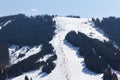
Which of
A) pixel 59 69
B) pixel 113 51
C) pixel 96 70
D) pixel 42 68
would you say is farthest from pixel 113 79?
pixel 113 51

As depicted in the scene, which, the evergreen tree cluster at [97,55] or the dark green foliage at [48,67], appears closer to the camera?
the evergreen tree cluster at [97,55]

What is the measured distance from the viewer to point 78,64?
150m

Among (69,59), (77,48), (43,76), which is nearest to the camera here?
(43,76)

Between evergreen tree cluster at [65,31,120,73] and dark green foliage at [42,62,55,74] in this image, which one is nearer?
evergreen tree cluster at [65,31,120,73]

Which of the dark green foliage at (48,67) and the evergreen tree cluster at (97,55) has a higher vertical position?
the evergreen tree cluster at (97,55)

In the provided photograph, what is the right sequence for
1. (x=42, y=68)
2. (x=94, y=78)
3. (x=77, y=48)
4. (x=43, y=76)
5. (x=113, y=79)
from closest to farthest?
(x=113, y=79)
(x=94, y=78)
(x=43, y=76)
(x=42, y=68)
(x=77, y=48)

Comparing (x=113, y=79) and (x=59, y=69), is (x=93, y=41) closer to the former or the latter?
(x=59, y=69)

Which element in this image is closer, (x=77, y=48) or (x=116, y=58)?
(x=116, y=58)

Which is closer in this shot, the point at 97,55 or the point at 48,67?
the point at 48,67

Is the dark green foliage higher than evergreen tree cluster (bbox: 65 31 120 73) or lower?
lower

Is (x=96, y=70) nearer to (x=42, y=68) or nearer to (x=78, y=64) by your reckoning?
(x=78, y=64)

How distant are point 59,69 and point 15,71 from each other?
2428 centimetres

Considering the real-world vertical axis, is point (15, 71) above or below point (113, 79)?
below

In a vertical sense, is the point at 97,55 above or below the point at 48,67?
above
